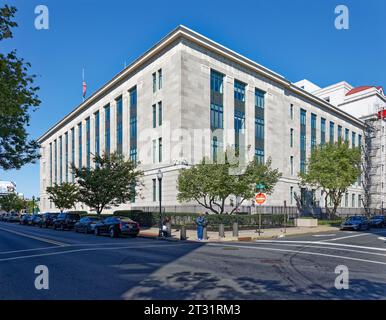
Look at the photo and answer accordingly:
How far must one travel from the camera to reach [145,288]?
301 inches

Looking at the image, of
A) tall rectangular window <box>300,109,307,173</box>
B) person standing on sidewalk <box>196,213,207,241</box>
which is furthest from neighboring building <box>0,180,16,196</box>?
person standing on sidewalk <box>196,213,207,241</box>

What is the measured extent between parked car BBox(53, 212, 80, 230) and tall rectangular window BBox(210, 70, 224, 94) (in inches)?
830

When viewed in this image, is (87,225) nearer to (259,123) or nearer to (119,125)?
(119,125)

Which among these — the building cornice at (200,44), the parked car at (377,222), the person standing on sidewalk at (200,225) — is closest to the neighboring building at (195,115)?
the building cornice at (200,44)

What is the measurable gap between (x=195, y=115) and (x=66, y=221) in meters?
17.4

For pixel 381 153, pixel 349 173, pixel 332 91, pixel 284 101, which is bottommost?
pixel 349 173

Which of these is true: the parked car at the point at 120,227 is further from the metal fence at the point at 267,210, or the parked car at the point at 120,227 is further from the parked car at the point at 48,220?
the parked car at the point at 48,220

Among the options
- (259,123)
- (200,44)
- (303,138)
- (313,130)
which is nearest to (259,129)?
(259,123)

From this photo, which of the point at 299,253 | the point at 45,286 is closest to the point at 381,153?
the point at 299,253

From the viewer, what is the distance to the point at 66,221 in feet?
109

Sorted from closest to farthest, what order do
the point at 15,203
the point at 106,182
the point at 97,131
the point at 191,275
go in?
the point at 191,275 → the point at 106,182 → the point at 97,131 → the point at 15,203

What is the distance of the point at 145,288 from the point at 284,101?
1855 inches

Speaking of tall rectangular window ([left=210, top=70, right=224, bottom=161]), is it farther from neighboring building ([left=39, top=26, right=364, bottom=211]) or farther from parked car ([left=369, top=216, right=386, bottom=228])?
parked car ([left=369, top=216, right=386, bottom=228])
